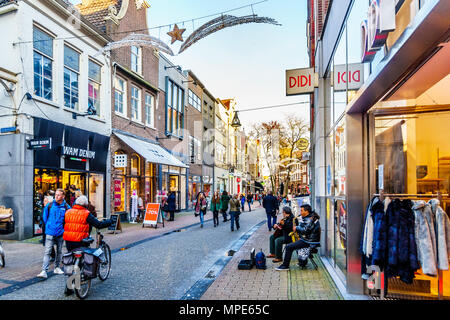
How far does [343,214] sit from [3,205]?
35.0ft

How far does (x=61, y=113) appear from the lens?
12805 mm

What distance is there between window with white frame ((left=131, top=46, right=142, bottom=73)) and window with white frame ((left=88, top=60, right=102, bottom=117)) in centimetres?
323

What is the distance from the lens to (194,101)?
29953mm

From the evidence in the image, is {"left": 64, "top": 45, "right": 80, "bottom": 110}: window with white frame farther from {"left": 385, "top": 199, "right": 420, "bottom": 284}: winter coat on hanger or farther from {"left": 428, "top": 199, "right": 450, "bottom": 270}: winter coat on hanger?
{"left": 428, "top": 199, "right": 450, "bottom": 270}: winter coat on hanger

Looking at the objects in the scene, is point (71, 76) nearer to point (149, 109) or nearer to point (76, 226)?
point (149, 109)

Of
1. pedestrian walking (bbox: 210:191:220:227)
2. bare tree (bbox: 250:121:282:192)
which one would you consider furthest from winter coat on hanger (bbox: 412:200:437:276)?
bare tree (bbox: 250:121:282:192)

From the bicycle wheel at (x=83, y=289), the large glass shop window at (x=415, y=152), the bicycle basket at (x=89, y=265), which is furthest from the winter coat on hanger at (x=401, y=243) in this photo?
the bicycle wheel at (x=83, y=289)

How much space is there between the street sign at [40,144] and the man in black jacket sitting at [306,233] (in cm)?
838

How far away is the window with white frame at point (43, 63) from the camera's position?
460 inches

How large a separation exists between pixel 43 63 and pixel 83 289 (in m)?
9.79

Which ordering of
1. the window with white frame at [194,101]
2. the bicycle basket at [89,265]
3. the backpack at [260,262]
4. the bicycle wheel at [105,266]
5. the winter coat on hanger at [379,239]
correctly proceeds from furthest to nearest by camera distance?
the window with white frame at [194,101] < the backpack at [260,262] < the bicycle wheel at [105,266] < the bicycle basket at [89,265] < the winter coat on hanger at [379,239]

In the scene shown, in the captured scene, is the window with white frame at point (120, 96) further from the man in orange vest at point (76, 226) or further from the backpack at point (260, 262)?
the backpack at point (260, 262)

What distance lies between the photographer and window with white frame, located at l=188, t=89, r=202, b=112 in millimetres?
28767
